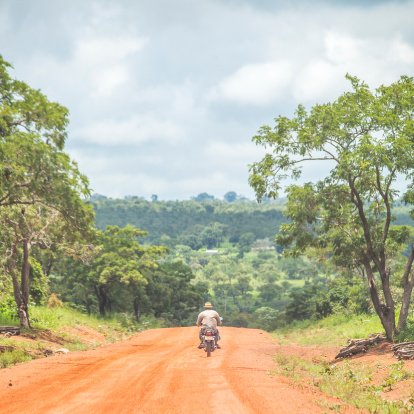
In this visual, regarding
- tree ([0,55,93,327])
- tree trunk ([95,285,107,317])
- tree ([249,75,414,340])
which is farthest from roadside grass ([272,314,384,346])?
tree trunk ([95,285,107,317])

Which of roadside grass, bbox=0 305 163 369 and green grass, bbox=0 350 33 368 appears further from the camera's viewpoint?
roadside grass, bbox=0 305 163 369

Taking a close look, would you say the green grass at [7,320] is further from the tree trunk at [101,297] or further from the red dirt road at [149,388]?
the tree trunk at [101,297]

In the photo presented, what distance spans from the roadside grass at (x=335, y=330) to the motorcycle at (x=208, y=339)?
8308mm

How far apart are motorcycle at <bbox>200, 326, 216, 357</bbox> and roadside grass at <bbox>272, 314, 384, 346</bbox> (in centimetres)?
831

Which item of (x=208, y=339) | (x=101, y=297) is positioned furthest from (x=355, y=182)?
(x=101, y=297)

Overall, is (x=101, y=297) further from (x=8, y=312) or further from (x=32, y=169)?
(x=32, y=169)

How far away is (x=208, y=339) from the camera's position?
46.0 ft

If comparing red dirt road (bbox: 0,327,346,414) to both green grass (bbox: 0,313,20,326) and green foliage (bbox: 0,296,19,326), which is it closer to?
green grass (bbox: 0,313,20,326)

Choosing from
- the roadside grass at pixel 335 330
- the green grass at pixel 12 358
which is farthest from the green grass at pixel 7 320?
the roadside grass at pixel 335 330

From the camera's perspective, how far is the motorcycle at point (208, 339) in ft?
45.7

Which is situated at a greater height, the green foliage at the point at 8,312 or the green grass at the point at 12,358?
the green foliage at the point at 8,312

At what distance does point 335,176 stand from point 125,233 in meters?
25.2

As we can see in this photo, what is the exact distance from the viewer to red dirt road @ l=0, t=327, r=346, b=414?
7081 millimetres

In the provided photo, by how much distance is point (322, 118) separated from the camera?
16188 mm
